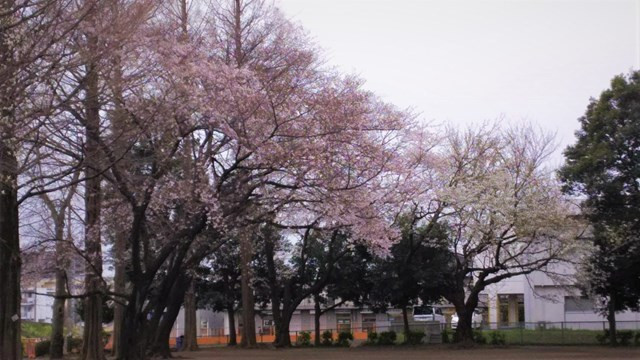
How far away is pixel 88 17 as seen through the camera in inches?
533

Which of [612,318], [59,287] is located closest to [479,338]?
[612,318]

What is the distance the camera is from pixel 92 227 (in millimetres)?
22672

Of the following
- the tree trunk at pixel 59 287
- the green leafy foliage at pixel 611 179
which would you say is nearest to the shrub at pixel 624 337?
the green leafy foliage at pixel 611 179

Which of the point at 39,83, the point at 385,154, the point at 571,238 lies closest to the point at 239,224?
→ the point at 385,154

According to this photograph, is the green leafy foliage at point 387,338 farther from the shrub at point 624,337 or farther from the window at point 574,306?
the window at point 574,306

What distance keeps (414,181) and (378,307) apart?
17.8 m

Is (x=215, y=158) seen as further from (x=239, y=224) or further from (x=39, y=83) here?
(x=39, y=83)

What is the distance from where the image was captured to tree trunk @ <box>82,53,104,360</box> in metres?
15.0

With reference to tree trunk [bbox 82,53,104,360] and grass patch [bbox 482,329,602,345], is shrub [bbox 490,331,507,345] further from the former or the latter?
tree trunk [bbox 82,53,104,360]

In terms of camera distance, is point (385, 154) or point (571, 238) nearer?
point (385, 154)

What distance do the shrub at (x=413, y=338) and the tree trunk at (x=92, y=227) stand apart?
61.6 feet

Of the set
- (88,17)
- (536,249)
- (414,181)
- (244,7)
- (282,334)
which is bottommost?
(282,334)

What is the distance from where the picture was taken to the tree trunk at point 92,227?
15.0 metres

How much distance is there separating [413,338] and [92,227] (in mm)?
22584
